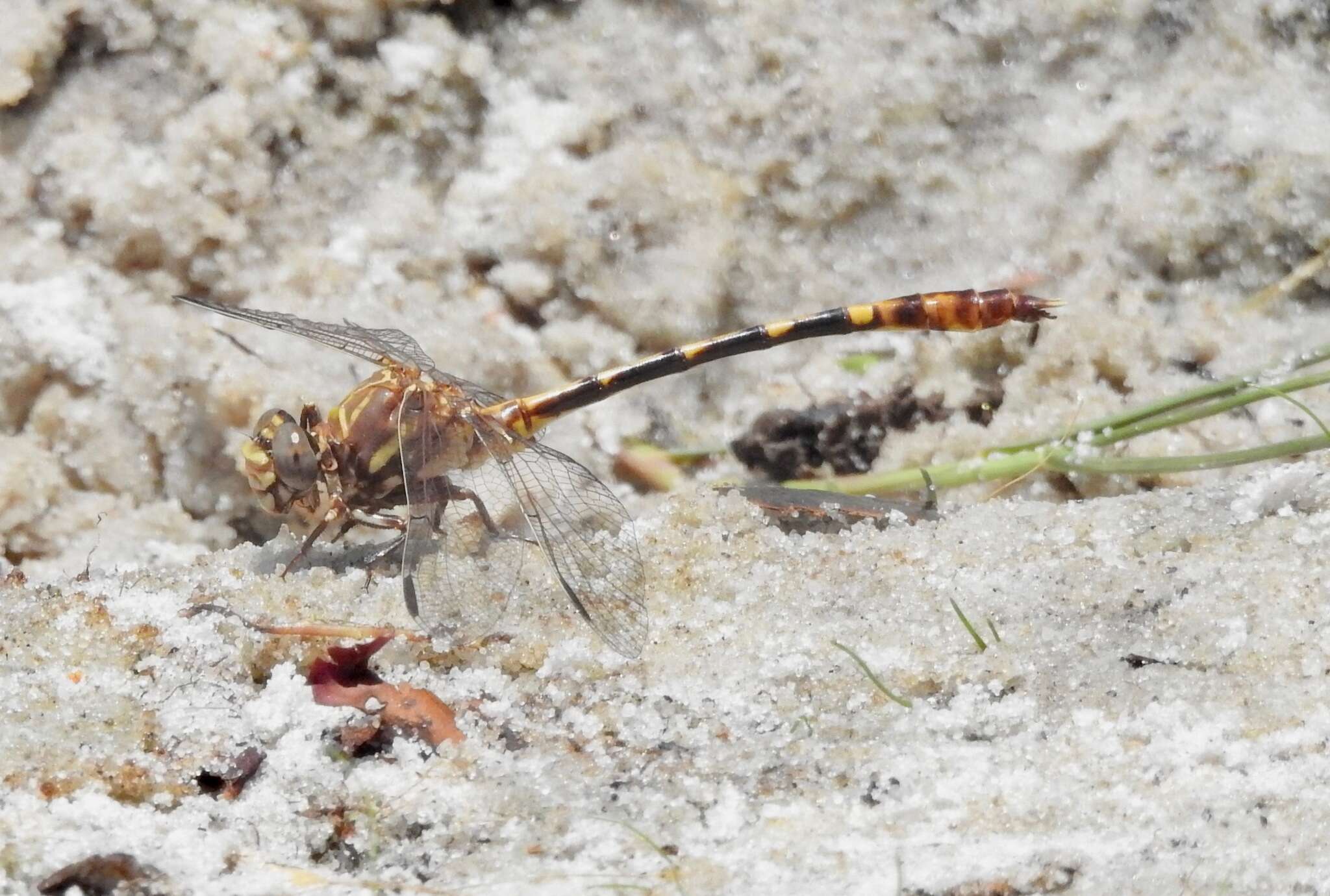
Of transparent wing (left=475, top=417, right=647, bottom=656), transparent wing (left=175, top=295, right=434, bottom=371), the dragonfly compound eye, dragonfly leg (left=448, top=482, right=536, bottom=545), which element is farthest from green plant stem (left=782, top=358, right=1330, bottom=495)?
the dragonfly compound eye

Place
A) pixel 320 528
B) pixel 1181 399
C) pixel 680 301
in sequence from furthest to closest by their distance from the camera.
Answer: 1. pixel 680 301
2. pixel 1181 399
3. pixel 320 528

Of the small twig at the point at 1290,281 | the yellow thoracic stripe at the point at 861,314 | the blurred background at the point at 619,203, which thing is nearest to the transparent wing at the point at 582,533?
the blurred background at the point at 619,203

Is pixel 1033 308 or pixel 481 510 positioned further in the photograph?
pixel 1033 308

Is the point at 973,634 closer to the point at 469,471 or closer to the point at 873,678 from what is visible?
the point at 873,678

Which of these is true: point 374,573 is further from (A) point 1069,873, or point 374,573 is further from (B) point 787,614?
(A) point 1069,873

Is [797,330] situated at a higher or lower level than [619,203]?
lower

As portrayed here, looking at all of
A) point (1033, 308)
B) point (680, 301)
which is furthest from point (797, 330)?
point (1033, 308)

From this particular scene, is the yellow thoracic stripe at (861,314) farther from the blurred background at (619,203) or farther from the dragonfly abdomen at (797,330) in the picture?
the blurred background at (619,203)
